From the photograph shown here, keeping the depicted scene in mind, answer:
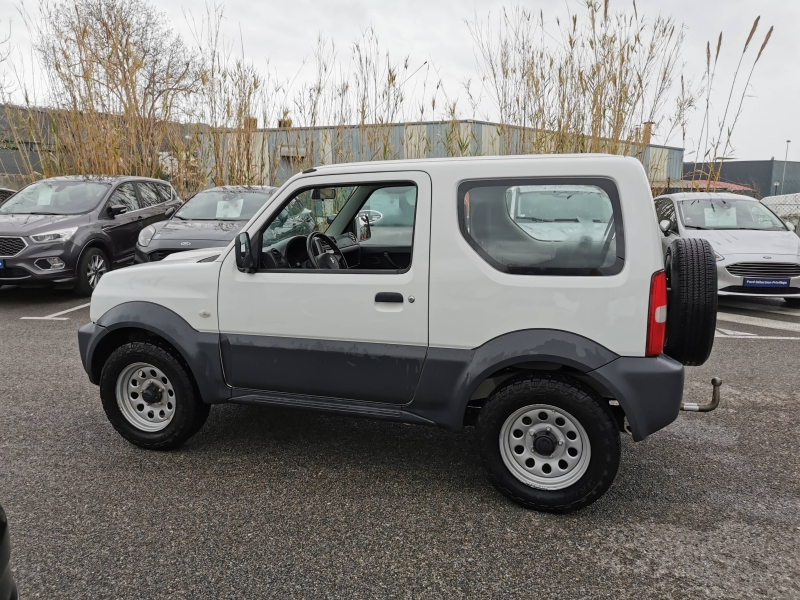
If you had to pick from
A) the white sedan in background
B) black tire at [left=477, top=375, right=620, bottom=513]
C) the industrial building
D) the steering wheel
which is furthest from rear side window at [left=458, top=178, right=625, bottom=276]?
the industrial building

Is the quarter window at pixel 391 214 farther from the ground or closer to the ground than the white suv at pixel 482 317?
farther from the ground

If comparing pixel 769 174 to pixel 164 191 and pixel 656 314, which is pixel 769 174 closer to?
pixel 164 191

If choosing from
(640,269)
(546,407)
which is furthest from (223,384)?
(640,269)

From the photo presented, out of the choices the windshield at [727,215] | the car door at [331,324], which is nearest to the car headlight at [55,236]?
the car door at [331,324]

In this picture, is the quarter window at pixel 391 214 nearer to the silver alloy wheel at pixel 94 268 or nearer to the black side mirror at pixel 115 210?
the silver alloy wheel at pixel 94 268

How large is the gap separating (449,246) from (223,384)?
5.16 ft

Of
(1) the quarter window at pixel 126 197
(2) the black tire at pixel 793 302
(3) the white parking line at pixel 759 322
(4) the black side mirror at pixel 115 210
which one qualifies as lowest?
(3) the white parking line at pixel 759 322

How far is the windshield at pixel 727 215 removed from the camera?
362 inches

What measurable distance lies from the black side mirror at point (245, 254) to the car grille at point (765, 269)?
23.0ft

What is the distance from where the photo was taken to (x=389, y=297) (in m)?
3.22

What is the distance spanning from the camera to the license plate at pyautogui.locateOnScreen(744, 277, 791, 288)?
26.8 ft

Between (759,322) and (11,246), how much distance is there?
9.69 meters

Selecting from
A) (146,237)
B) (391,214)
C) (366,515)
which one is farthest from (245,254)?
(146,237)

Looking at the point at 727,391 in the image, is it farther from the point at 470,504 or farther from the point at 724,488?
the point at 470,504
